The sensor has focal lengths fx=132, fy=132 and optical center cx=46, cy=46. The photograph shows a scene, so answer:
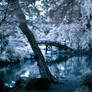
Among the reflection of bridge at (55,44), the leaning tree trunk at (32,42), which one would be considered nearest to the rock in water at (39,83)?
the leaning tree trunk at (32,42)

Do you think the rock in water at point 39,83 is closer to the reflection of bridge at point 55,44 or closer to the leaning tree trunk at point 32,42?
the leaning tree trunk at point 32,42

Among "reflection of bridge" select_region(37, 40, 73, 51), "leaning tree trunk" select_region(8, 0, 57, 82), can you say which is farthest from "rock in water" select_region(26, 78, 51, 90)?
"reflection of bridge" select_region(37, 40, 73, 51)

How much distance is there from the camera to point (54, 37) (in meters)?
1.32

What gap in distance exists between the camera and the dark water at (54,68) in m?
1.33

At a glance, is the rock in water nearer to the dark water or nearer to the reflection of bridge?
the dark water

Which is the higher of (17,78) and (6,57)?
(6,57)

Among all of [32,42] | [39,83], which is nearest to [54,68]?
[39,83]

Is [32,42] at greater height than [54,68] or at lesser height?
greater

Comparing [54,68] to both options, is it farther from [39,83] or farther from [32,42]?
[32,42]

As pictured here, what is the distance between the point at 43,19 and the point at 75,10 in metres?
0.34

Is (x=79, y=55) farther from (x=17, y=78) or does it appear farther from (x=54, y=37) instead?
(x=17, y=78)

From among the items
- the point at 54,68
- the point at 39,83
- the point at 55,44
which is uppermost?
the point at 55,44

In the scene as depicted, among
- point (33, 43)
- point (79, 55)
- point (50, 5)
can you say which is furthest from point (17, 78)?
point (50, 5)

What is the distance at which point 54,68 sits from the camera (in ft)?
4.41
